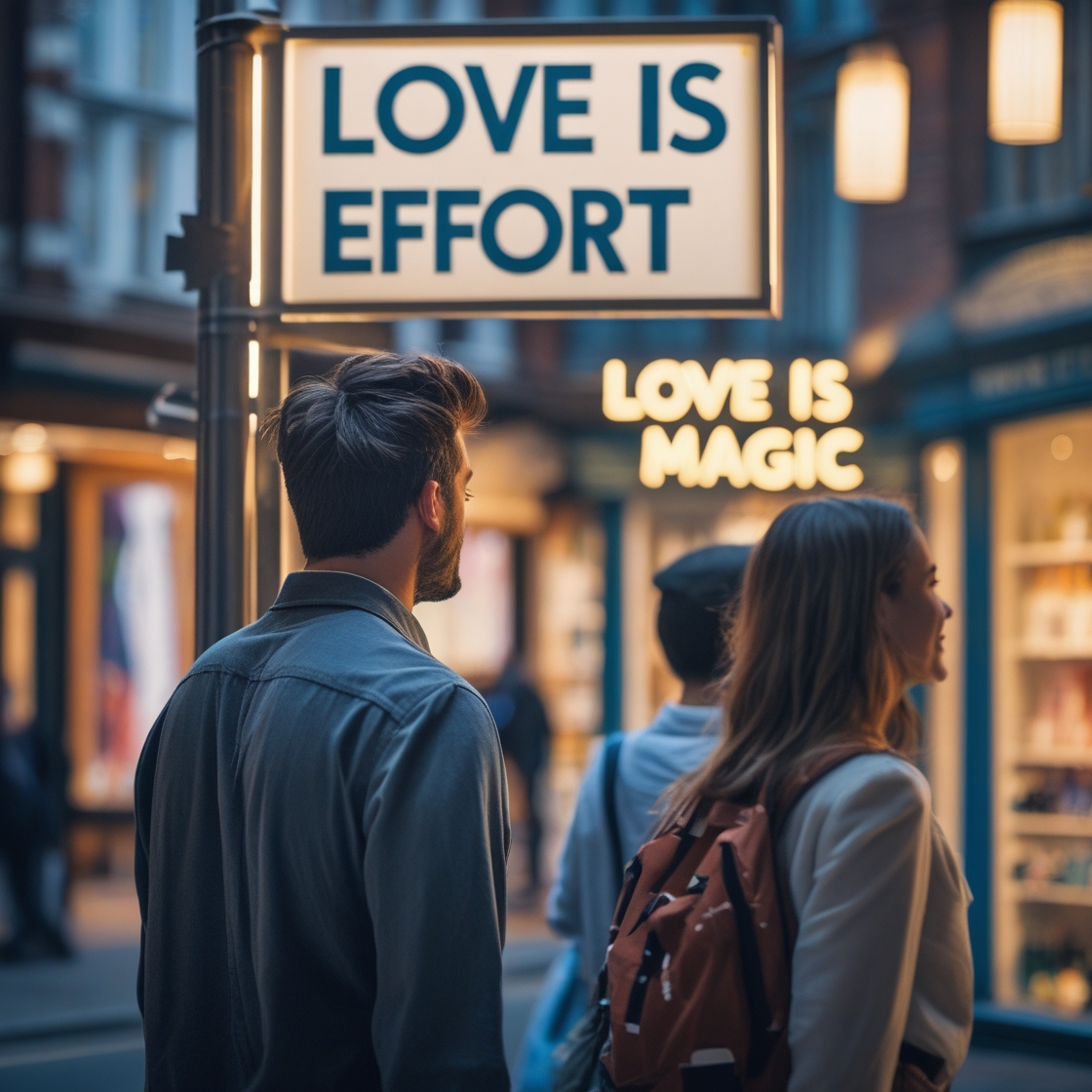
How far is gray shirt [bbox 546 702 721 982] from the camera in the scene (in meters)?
3.27

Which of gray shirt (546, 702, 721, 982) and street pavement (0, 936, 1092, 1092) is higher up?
gray shirt (546, 702, 721, 982)

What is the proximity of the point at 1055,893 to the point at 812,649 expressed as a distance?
6.44 m

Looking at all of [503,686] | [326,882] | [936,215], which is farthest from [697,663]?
[503,686]

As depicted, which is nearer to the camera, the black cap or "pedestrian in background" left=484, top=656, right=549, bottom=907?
the black cap

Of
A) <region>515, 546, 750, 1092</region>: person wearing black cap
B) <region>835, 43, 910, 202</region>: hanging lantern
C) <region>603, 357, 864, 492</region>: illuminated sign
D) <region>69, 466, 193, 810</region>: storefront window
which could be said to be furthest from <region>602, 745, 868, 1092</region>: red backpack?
<region>69, 466, 193, 810</region>: storefront window

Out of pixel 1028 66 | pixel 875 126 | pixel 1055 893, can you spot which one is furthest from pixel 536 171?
pixel 1055 893

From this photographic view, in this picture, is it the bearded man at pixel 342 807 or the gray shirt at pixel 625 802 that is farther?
the gray shirt at pixel 625 802

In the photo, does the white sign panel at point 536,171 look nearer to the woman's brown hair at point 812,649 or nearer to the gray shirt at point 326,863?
the woman's brown hair at point 812,649

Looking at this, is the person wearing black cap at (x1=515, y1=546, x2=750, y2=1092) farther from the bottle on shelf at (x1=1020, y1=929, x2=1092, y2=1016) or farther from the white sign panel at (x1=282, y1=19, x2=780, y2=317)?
the bottle on shelf at (x1=1020, y1=929, x2=1092, y2=1016)

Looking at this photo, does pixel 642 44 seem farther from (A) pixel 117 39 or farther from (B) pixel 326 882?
(A) pixel 117 39

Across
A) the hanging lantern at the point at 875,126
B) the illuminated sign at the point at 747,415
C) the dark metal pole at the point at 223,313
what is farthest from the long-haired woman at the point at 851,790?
the hanging lantern at the point at 875,126

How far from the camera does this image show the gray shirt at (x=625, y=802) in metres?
Result: 3.27

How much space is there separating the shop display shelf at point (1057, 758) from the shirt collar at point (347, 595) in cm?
669

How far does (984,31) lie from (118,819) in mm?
9616
